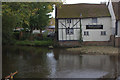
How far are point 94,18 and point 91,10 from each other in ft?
6.66

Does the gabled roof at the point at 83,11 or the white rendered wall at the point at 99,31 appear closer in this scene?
the white rendered wall at the point at 99,31

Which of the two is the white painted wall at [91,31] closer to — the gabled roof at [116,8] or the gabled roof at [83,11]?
the gabled roof at [83,11]

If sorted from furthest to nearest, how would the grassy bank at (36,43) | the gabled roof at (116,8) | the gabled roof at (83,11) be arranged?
the grassy bank at (36,43) → the gabled roof at (83,11) → the gabled roof at (116,8)

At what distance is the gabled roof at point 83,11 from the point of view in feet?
94.7

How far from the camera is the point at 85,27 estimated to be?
29031mm

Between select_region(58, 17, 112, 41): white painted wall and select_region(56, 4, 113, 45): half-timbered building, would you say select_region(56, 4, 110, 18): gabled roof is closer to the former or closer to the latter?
select_region(56, 4, 113, 45): half-timbered building

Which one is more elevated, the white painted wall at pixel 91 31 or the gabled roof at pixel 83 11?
the gabled roof at pixel 83 11

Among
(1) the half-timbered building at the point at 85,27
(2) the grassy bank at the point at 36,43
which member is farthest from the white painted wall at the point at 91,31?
(2) the grassy bank at the point at 36,43

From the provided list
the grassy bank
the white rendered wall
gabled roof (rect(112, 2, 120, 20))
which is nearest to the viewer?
gabled roof (rect(112, 2, 120, 20))

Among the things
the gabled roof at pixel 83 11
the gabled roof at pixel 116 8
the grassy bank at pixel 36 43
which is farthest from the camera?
the grassy bank at pixel 36 43

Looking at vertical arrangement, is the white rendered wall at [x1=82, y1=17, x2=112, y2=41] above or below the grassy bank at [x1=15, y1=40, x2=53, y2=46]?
above

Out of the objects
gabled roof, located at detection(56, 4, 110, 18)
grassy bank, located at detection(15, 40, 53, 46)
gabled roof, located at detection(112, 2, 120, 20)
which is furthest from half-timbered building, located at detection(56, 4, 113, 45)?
grassy bank, located at detection(15, 40, 53, 46)

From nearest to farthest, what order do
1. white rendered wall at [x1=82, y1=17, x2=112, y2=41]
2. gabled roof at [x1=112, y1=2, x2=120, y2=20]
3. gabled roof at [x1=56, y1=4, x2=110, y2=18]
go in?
gabled roof at [x1=112, y1=2, x2=120, y2=20] < white rendered wall at [x1=82, y1=17, x2=112, y2=41] < gabled roof at [x1=56, y1=4, x2=110, y2=18]

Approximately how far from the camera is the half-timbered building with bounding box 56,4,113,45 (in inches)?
1126
